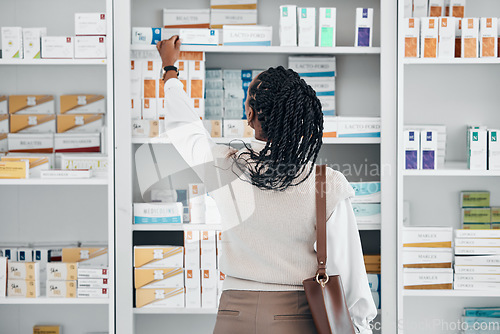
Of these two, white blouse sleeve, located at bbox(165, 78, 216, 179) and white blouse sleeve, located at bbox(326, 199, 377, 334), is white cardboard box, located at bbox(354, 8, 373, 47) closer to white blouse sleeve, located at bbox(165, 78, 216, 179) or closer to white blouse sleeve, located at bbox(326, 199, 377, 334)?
white blouse sleeve, located at bbox(165, 78, 216, 179)

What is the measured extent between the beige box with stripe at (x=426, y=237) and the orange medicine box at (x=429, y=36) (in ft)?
2.71

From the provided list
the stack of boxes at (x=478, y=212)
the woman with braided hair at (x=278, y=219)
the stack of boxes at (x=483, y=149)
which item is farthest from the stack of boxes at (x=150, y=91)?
the stack of boxes at (x=478, y=212)

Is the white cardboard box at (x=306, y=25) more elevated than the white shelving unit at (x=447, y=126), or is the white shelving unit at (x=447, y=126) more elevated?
the white cardboard box at (x=306, y=25)

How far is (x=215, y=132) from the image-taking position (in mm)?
2486

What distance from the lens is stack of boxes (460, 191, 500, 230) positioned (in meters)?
2.80

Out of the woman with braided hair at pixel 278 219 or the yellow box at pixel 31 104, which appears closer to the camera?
the woman with braided hair at pixel 278 219

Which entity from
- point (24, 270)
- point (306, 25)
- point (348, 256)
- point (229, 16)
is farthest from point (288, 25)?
point (24, 270)

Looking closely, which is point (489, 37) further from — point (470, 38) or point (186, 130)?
point (186, 130)

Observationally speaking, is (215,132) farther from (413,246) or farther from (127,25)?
(413,246)

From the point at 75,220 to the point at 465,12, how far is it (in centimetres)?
242

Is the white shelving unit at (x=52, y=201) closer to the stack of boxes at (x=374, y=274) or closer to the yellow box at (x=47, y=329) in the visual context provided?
the yellow box at (x=47, y=329)

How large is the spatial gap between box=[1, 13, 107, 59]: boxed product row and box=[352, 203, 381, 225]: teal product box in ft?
4.58

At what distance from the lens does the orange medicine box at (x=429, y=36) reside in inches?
96.0

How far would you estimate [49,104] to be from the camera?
2.78 metres
